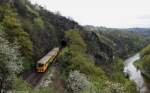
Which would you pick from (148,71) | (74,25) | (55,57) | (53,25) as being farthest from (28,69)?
(148,71)

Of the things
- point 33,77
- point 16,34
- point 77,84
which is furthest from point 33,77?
point 77,84

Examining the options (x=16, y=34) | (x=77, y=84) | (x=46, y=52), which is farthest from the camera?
(x=46, y=52)

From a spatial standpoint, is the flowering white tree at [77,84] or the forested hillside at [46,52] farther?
the flowering white tree at [77,84]

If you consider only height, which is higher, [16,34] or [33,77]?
[16,34]

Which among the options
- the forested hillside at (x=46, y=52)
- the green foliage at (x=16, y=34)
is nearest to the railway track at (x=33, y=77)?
the forested hillside at (x=46, y=52)

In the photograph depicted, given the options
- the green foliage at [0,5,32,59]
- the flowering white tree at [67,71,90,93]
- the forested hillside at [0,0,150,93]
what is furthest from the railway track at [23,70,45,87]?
the flowering white tree at [67,71,90,93]

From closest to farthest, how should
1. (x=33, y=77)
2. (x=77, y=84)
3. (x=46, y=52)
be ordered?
(x=77, y=84)
(x=33, y=77)
(x=46, y=52)

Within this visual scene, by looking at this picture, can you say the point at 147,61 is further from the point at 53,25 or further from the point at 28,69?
the point at 28,69

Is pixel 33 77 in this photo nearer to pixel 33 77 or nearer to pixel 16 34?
pixel 33 77

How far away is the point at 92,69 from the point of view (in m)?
72.9

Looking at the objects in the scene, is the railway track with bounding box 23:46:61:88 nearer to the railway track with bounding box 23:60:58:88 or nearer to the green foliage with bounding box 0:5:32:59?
the railway track with bounding box 23:60:58:88

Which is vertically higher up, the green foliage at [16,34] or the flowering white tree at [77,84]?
the green foliage at [16,34]

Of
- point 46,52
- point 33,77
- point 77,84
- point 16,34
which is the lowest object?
point 33,77

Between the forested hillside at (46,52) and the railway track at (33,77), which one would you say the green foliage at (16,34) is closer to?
the forested hillside at (46,52)
